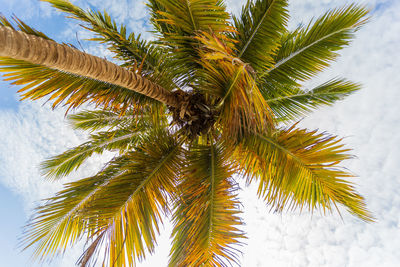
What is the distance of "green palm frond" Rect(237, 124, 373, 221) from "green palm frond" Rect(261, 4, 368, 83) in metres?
1.20

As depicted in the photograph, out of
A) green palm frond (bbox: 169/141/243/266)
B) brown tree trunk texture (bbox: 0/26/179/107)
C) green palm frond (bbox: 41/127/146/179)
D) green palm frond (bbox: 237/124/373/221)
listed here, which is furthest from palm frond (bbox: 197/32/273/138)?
green palm frond (bbox: 41/127/146/179)

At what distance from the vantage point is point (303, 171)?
10.6 ft

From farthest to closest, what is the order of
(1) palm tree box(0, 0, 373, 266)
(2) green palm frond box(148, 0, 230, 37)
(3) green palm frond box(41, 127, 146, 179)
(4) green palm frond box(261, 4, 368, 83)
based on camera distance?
(3) green palm frond box(41, 127, 146, 179) → (4) green palm frond box(261, 4, 368, 83) → (2) green palm frond box(148, 0, 230, 37) → (1) palm tree box(0, 0, 373, 266)

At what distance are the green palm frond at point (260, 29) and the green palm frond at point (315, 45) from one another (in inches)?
11.7

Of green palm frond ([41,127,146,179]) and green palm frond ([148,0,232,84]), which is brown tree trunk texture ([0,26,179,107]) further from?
green palm frond ([41,127,146,179])

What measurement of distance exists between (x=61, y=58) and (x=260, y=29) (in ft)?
9.24

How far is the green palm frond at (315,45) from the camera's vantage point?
365 cm

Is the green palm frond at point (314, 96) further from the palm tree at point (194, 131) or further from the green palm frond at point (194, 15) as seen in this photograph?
the green palm frond at point (194, 15)

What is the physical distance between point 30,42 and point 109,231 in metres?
2.05

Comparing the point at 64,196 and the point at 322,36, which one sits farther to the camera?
the point at 322,36

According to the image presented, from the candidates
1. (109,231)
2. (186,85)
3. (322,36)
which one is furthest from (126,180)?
(322,36)

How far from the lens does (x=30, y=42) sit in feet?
6.63

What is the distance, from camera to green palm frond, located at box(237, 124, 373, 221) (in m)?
3.11

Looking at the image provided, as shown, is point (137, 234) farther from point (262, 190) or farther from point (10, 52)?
point (10, 52)
